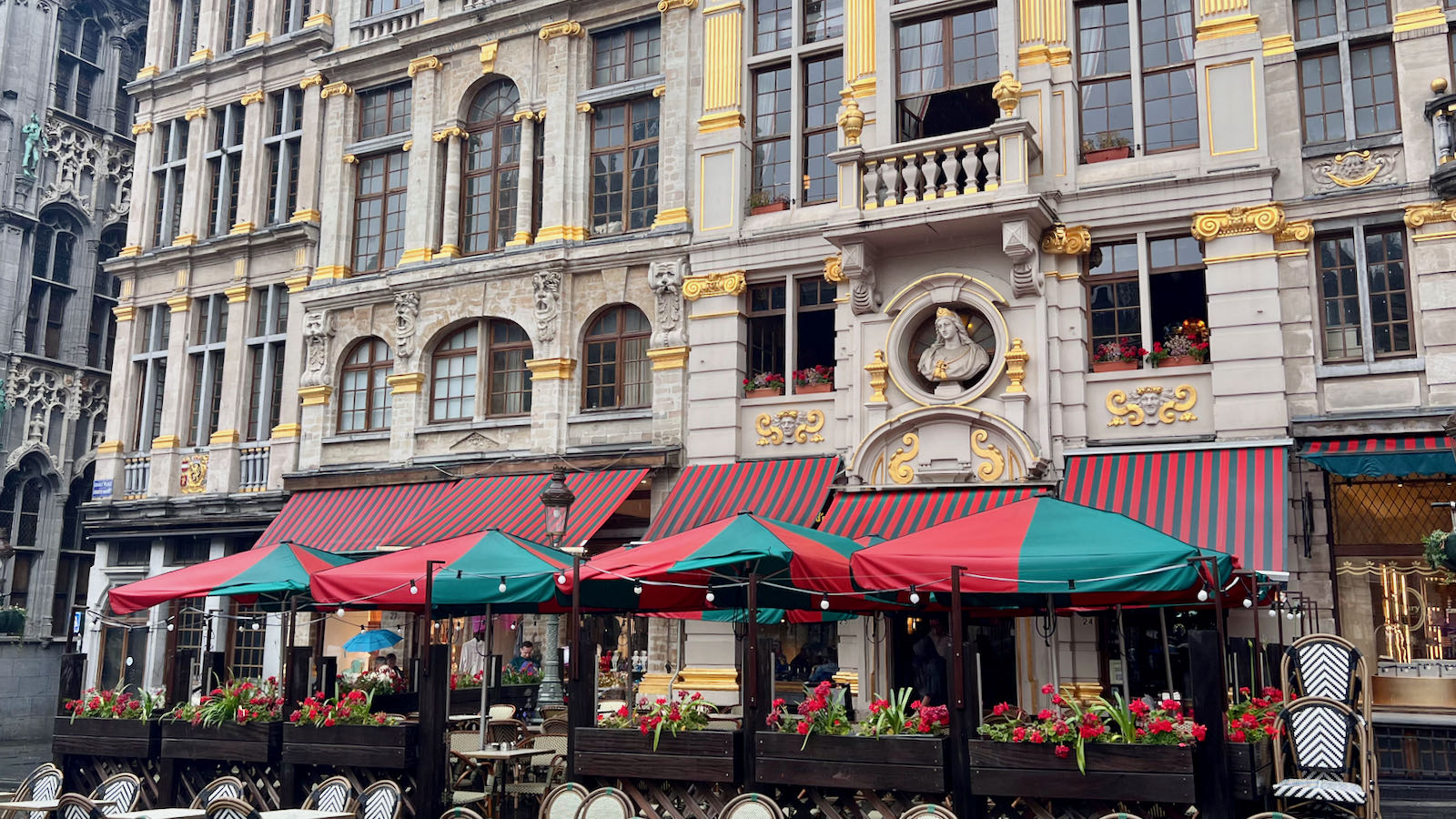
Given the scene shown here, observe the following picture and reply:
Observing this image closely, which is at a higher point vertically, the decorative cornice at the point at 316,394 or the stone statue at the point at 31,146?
the stone statue at the point at 31,146

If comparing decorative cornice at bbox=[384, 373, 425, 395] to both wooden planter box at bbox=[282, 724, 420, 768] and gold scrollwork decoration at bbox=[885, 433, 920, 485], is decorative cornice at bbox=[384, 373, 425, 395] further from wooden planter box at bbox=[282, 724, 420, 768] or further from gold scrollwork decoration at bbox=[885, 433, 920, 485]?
wooden planter box at bbox=[282, 724, 420, 768]

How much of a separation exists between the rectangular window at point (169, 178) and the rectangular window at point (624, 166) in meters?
11.0

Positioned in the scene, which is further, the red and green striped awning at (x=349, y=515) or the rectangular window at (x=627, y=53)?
the rectangular window at (x=627, y=53)

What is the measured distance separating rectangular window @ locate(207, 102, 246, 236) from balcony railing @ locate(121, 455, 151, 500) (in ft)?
16.7

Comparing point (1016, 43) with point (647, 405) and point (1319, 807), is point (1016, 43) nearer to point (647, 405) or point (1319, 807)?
point (647, 405)

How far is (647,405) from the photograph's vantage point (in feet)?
67.3

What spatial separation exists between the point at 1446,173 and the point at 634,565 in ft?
36.1

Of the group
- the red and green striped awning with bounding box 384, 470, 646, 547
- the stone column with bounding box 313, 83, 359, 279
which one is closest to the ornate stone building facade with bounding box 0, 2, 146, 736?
the stone column with bounding box 313, 83, 359, 279

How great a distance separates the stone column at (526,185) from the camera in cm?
2203

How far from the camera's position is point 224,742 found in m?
12.7

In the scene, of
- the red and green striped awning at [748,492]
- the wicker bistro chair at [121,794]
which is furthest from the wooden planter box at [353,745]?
the red and green striped awning at [748,492]

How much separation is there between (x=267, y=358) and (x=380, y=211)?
388 centimetres

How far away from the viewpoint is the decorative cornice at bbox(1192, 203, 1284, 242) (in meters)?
16.0

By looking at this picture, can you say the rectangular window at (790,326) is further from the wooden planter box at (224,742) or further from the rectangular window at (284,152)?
the rectangular window at (284,152)
